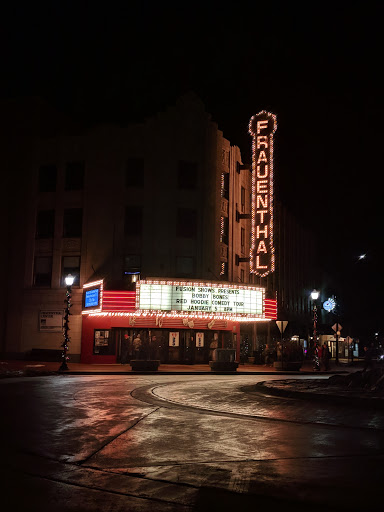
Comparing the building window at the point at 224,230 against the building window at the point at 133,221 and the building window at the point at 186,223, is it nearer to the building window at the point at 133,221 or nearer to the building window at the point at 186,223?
the building window at the point at 186,223

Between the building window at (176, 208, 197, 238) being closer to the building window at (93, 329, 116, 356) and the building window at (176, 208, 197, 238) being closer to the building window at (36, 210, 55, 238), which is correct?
the building window at (93, 329, 116, 356)

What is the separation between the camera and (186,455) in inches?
338

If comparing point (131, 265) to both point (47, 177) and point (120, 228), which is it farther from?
point (47, 177)

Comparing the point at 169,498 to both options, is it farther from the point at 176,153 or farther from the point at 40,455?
the point at 176,153

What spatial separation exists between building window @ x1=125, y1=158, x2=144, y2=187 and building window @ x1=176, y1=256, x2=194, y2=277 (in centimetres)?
617

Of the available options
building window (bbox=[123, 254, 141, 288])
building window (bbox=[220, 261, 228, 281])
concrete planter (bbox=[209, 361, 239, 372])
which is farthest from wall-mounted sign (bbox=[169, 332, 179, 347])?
concrete planter (bbox=[209, 361, 239, 372])

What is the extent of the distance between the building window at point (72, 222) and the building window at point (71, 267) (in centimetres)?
169

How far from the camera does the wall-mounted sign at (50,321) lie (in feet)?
130

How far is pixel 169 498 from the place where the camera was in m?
6.24

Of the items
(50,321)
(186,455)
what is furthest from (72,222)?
(186,455)

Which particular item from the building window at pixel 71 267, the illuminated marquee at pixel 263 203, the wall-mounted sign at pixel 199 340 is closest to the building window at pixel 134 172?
the building window at pixel 71 267

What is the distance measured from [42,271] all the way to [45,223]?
3.60 metres

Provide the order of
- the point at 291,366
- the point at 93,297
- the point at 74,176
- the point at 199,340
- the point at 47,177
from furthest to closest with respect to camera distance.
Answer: the point at 47,177 → the point at 74,176 → the point at 199,340 → the point at 93,297 → the point at 291,366

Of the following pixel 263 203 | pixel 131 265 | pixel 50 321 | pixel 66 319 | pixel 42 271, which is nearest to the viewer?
pixel 66 319
